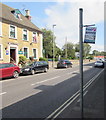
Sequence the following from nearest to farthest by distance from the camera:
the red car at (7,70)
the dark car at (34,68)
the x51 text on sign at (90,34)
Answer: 1. the x51 text on sign at (90,34)
2. the red car at (7,70)
3. the dark car at (34,68)

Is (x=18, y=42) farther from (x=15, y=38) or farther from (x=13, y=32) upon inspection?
(x=13, y=32)

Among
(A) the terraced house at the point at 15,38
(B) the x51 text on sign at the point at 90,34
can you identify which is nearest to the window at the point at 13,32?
(A) the terraced house at the point at 15,38

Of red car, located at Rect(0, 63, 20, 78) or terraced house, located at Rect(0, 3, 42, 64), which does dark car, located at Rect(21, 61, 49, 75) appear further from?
terraced house, located at Rect(0, 3, 42, 64)

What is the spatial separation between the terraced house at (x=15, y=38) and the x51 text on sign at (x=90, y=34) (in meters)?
18.5

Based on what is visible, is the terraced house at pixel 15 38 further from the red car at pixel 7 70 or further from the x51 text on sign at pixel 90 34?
the x51 text on sign at pixel 90 34

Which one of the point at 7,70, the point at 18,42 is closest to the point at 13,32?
the point at 18,42

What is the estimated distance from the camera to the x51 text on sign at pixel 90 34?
16.5 feet

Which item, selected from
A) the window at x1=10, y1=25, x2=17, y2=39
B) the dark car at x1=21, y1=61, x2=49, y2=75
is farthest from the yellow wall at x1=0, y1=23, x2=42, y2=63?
the dark car at x1=21, y1=61, x2=49, y2=75

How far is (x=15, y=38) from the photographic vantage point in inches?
967

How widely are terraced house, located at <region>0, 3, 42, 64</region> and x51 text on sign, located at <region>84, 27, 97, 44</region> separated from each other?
18.5 m

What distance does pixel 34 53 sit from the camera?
3044 cm

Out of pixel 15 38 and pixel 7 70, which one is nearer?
pixel 7 70

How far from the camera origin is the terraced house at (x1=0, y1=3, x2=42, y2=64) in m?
22.4

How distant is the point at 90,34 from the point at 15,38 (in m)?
20.9
